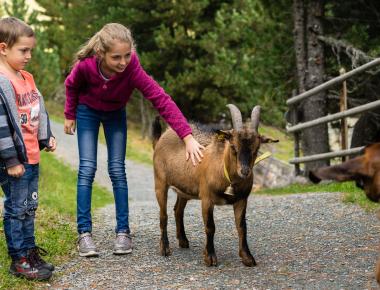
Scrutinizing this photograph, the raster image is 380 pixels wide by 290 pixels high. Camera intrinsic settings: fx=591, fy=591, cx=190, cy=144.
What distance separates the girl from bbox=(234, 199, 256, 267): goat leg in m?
0.56

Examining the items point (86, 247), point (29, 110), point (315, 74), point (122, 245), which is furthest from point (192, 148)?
point (315, 74)

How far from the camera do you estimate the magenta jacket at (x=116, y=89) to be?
5.17 metres

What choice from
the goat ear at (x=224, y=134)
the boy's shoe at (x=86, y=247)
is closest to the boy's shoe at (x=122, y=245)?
the boy's shoe at (x=86, y=247)

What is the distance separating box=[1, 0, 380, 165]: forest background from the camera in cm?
1128

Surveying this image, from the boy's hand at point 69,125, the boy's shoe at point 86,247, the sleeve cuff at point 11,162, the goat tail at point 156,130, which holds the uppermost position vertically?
the boy's hand at point 69,125

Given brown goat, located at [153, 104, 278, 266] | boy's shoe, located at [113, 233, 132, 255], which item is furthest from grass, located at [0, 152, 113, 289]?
brown goat, located at [153, 104, 278, 266]

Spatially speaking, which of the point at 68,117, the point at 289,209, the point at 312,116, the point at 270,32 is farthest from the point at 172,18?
the point at 68,117

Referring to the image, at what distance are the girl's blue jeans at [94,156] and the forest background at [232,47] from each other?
3.62ft

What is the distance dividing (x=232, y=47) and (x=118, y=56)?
18570mm

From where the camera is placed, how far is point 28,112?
177 inches

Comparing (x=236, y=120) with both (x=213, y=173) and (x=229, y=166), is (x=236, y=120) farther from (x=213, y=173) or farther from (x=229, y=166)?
(x=213, y=173)

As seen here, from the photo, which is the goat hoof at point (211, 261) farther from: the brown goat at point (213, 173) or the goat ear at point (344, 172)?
the goat ear at point (344, 172)

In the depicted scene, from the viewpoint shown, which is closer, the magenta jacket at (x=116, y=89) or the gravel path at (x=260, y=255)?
the gravel path at (x=260, y=255)

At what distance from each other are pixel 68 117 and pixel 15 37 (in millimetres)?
1264
